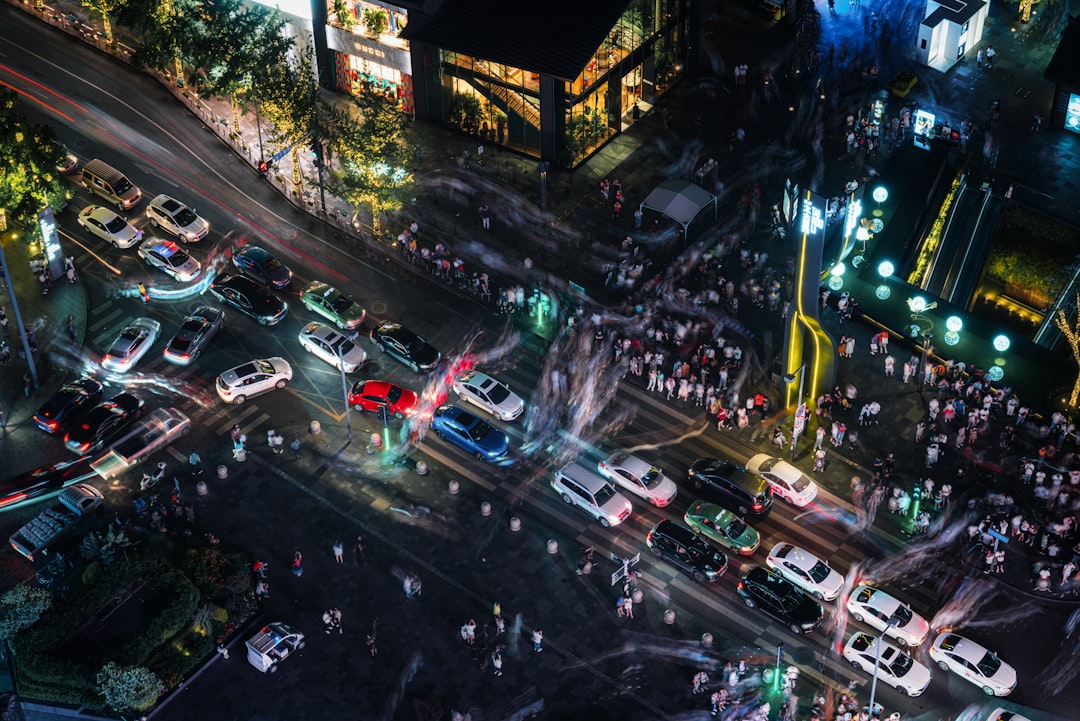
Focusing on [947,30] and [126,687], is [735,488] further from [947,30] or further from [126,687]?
[947,30]

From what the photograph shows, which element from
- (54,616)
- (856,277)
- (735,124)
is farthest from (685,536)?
(735,124)

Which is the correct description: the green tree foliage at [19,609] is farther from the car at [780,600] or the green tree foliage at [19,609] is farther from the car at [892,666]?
the car at [892,666]

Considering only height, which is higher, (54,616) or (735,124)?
(735,124)

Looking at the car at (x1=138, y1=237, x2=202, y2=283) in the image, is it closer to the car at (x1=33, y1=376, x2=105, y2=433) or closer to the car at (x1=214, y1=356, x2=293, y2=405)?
the car at (x1=214, y1=356, x2=293, y2=405)

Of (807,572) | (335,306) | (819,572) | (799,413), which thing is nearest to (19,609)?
(335,306)

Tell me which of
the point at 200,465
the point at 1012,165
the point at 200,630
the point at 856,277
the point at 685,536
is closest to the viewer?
the point at 200,630

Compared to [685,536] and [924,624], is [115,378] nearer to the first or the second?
[685,536]
